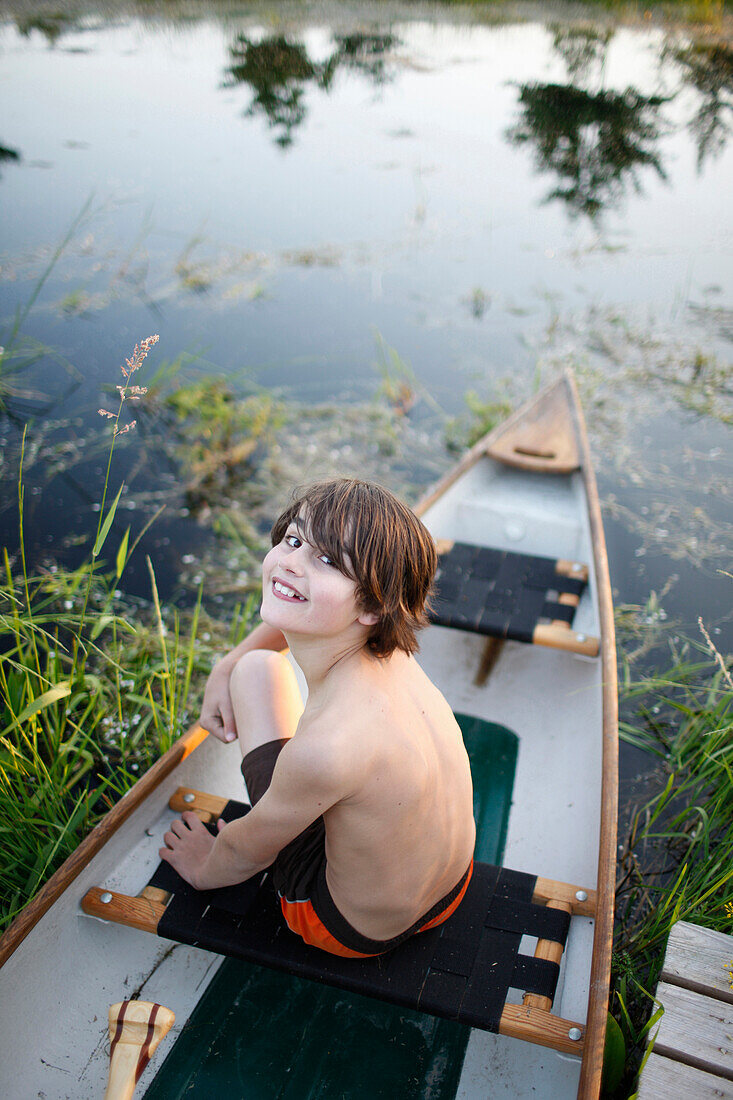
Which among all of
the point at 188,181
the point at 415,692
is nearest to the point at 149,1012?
the point at 415,692

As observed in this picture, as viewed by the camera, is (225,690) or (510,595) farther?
(510,595)

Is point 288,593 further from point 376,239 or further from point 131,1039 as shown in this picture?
point 376,239

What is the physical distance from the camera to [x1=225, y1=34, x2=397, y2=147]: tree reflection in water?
8383 millimetres

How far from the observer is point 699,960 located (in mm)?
1900

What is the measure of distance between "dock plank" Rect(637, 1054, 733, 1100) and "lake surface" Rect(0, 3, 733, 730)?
207 centimetres

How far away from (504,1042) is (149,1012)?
34.9 inches

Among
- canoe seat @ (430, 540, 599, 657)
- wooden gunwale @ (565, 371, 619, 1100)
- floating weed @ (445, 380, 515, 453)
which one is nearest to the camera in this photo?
wooden gunwale @ (565, 371, 619, 1100)

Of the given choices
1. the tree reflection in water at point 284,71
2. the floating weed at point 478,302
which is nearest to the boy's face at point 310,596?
the floating weed at point 478,302

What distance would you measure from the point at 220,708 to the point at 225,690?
0.05m

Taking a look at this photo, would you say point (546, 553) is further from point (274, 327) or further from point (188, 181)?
point (188, 181)

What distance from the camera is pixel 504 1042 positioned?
1829mm

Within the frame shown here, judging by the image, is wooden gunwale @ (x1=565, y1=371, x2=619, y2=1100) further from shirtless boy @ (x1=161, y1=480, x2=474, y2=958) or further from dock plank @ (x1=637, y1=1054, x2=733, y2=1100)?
shirtless boy @ (x1=161, y1=480, x2=474, y2=958)

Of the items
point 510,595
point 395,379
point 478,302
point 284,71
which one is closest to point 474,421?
point 395,379

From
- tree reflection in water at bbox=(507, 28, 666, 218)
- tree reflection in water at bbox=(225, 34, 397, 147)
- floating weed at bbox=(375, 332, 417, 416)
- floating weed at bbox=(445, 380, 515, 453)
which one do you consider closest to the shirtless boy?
floating weed at bbox=(445, 380, 515, 453)
